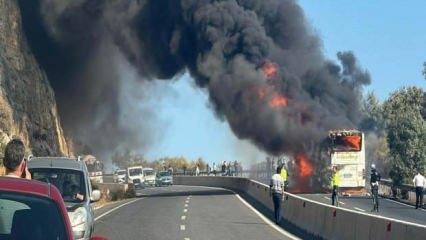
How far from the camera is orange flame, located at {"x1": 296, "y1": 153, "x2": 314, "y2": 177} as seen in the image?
5181 cm

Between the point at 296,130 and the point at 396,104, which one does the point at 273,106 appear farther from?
the point at 396,104

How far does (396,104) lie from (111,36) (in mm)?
34647

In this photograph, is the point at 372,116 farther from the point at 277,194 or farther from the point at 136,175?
the point at 277,194

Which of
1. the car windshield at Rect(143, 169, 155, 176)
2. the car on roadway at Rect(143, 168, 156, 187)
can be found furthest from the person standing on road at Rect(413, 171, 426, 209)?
the car windshield at Rect(143, 169, 155, 176)

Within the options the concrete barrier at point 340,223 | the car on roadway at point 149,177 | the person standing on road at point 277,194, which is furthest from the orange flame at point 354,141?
the car on roadway at point 149,177

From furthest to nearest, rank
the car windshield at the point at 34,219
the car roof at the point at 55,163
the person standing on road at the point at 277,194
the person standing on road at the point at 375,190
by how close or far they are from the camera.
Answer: the person standing on road at the point at 375,190 → the person standing on road at the point at 277,194 → the car roof at the point at 55,163 → the car windshield at the point at 34,219

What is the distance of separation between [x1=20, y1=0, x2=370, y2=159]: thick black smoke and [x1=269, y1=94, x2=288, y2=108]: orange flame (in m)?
0.26

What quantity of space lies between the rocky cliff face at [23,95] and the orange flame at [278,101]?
1467cm

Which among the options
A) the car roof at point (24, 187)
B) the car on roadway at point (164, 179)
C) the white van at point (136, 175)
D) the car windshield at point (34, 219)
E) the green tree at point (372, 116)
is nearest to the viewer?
the car windshield at point (34, 219)

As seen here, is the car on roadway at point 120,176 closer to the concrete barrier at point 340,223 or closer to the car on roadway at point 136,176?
the car on roadway at point 136,176

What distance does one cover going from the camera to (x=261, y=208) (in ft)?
118

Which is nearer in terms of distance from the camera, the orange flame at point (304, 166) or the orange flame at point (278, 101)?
the orange flame at point (304, 166)

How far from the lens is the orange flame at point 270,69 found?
2275 inches

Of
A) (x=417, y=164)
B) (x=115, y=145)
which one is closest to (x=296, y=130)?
(x=417, y=164)
